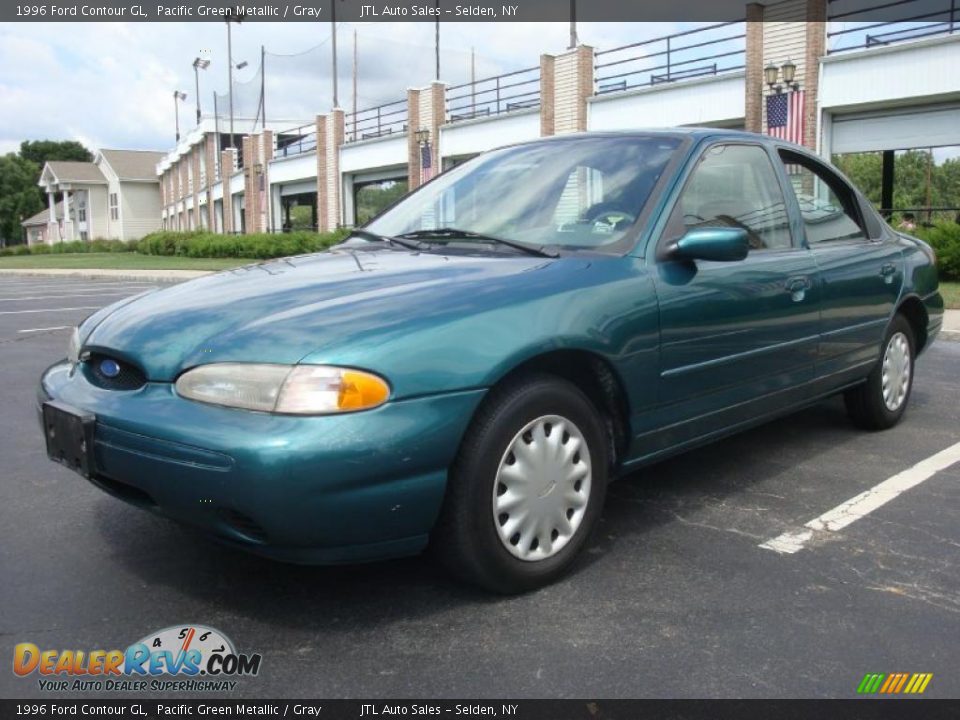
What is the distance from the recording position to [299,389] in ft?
8.10

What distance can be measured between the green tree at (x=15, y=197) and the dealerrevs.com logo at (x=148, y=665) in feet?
327

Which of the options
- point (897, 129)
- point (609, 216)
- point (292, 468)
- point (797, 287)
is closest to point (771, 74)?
point (897, 129)

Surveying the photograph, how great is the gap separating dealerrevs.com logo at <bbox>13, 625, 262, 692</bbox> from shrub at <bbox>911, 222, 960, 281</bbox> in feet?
48.0

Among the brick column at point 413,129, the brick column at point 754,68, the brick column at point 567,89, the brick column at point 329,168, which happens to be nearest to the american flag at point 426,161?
the brick column at point 413,129

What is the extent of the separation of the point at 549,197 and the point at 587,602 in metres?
1.63

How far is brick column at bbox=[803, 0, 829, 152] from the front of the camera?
2125 cm

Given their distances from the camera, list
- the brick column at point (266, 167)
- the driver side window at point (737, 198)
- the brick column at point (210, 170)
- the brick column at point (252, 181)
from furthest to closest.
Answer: the brick column at point (210, 170) → the brick column at point (252, 181) → the brick column at point (266, 167) → the driver side window at point (737, 198)

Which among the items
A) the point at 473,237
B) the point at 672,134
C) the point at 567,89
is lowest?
the point at 473,237

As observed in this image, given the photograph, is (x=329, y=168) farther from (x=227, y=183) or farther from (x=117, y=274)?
(x=117, y=274)

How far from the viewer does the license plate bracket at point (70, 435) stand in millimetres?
2738

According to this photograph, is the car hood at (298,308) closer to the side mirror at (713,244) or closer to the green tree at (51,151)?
the side mirror at (713,244)

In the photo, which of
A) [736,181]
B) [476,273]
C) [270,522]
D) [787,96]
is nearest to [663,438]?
[476,273]

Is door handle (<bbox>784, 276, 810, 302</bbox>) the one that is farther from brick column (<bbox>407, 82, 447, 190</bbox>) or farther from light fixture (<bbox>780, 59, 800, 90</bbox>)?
brick column (<bbox>407, 82, 447, 190</bbox>)

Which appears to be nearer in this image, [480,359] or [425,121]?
[480,359]
